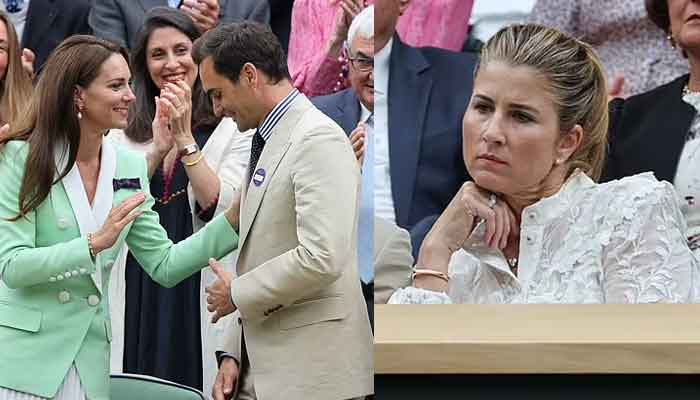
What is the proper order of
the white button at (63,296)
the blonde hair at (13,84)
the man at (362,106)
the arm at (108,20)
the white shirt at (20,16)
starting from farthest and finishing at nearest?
the white shirt at (20,16) < the arm at (108,20) < the blonde hair at (13,84) < the man at (362,106) < the white button at (63,296)

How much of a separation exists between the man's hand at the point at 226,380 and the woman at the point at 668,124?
0.98 m

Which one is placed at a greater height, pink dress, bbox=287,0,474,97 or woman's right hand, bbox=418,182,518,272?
woman's right hand, bbox=418,182,518,272

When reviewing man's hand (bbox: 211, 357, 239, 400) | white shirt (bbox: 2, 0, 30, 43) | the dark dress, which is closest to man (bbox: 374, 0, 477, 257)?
man's hand (bbox: 211, 357, 239, 400)

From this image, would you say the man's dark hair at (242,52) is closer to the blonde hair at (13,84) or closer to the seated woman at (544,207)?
the seated woman at (544,207)

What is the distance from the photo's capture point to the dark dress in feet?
14.1

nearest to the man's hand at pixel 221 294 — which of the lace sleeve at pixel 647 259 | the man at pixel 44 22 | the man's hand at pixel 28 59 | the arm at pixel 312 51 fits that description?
the lace sleeve at pixel 647 259

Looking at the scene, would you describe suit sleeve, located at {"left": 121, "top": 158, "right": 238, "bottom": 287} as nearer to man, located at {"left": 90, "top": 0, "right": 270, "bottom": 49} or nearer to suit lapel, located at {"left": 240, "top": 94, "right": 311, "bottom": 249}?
suit lapel, located at {"left": 240, "top": 94, "right": 311, "bottom": 249}

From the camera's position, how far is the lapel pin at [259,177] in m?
2.95

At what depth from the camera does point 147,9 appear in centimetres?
473

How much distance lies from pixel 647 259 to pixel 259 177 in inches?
35.6

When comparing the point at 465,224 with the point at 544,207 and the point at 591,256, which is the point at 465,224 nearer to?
the point at 544,207

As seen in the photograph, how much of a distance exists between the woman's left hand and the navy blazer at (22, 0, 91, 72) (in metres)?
0.73

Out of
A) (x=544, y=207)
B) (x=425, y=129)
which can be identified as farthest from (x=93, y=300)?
(x=544, y=207)

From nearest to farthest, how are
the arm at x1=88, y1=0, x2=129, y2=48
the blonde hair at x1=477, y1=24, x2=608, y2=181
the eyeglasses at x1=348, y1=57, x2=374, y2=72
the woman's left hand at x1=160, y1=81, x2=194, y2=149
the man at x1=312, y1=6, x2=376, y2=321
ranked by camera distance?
1. the blonde hair at x1=477, y1=24, x2=608, y2=181
2. the man at x1=312, y1=6, x2=376, y2=321
3. the eyeglasses at x1=348, y1=57, x2=374, y2=72
4. the woman's left hand at x1=160, y1=81, x2=194, y2=149
5. the arm at x1=88, y1=0, x2=129, y2=48
